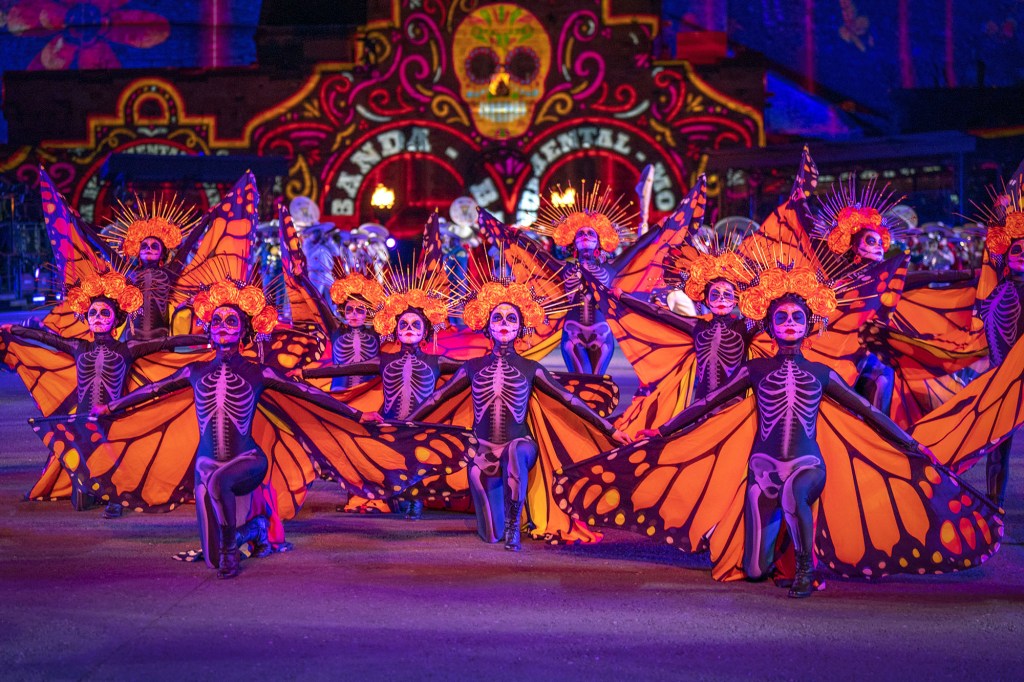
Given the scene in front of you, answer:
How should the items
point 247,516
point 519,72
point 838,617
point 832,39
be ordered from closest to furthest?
point 838,617 < point 247,516 < point 519,72 < point 832,39

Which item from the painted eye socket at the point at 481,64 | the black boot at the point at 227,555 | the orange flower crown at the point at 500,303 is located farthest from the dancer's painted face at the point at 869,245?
the painted eye socket at the point at 481,64

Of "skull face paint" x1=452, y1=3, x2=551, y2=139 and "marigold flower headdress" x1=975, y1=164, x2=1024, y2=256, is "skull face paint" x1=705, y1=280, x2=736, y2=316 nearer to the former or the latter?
"marigold flower headdress" x1=975, y1=164, x2=1024, y2=256

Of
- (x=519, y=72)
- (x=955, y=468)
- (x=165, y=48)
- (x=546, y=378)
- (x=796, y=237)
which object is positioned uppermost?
(x=165, y=48)

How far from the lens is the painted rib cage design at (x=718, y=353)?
691 centimetres

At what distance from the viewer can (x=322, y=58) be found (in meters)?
24.5

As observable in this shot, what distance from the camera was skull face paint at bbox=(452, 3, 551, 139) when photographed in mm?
24078

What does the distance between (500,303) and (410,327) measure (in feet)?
2.44

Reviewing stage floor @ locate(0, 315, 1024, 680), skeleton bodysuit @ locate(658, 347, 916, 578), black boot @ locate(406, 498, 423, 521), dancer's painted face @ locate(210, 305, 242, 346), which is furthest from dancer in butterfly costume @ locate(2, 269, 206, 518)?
skeleton bodysuit @ locate(658, 347, 916, 578)

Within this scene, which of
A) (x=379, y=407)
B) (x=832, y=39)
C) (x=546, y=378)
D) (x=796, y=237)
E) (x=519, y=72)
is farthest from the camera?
(x=832, y=39)

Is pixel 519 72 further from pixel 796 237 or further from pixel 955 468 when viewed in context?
pixel 955 468

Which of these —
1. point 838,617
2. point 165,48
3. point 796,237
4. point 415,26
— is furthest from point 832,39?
point 838,617

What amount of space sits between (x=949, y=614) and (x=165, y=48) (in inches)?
1080

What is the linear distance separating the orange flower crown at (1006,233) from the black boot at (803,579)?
3005 mm

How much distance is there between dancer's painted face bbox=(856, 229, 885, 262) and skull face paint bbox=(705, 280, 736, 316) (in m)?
1.31
